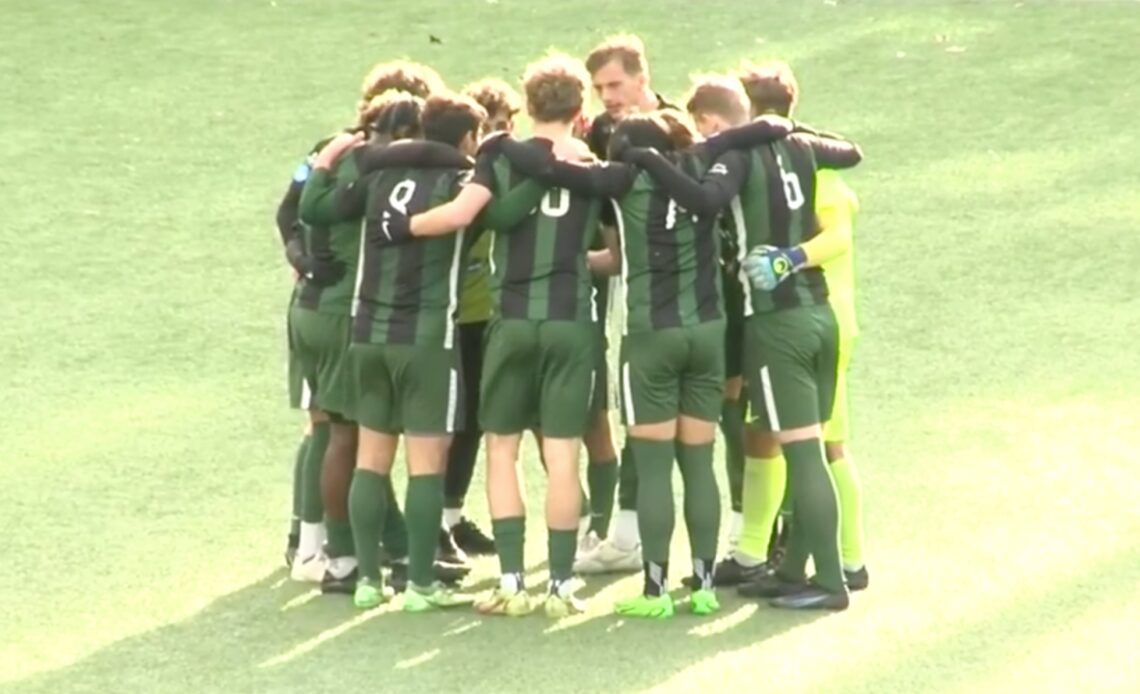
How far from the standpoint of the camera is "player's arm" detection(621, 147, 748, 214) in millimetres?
6262

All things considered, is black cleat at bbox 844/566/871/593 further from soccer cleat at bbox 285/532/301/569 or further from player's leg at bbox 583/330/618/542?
soccer cleat at bbox 285/532/301/569

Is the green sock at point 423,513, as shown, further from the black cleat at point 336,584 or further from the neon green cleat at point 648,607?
the neon green cleat at point 648,607

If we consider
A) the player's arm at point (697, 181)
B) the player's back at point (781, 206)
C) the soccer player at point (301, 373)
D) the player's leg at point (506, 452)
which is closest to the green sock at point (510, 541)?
the player's leg at point (506, 452)

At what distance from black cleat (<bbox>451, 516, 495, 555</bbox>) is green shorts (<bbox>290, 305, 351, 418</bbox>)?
0.77 m

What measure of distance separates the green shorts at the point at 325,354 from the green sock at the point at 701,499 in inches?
41.0

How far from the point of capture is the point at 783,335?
6.45 m

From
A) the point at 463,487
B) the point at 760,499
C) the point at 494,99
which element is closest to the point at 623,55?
the point at 494,99

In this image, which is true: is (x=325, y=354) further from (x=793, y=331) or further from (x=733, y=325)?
(x=793, y=331)

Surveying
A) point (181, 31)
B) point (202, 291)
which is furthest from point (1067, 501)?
point (181, 31)

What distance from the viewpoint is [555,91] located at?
248 inches

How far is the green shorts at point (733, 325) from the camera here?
6.58m

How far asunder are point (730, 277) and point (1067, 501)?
1.71 m

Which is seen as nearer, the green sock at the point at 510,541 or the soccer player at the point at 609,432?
the green sock at the point at 510,541

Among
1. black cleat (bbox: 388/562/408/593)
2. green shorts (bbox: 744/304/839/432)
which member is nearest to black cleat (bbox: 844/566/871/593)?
green shorts (bbox: 744/304/839/432)
